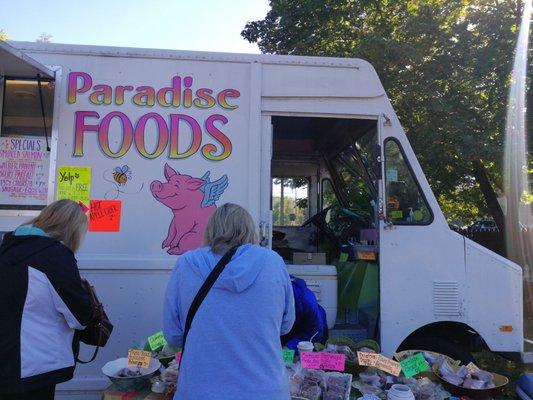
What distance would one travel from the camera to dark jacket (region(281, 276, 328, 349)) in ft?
11.0

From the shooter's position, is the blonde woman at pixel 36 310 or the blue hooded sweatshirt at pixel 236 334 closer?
the blue hooded sweatshirt at pixel 236 334

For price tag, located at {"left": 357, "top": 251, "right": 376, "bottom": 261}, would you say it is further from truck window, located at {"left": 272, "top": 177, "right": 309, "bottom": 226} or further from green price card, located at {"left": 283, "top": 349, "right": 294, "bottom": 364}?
truck window, located at {"left": 272, "top": 177, "right": 309, "bottom": 226}

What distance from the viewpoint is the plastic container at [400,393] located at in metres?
2.78

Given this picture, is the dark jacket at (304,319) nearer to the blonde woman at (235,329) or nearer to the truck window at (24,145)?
the blonde woman at (235,329)

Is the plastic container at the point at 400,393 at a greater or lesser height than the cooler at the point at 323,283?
lesser

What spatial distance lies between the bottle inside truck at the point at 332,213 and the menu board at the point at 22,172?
2.06 metres

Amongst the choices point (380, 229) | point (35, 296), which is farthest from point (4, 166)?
point (380, 229)

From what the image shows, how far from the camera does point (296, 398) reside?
279 cm

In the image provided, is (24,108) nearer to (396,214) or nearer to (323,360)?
(323,360)

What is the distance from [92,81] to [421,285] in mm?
3032

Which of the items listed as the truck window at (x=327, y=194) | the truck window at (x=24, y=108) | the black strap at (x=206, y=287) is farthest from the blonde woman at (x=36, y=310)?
the truck window at (x=327, y=194)

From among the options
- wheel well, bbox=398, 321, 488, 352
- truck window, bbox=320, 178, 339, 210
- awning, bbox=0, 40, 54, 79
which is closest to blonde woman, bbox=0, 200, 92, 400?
awning, bbox=0, 40, 54, 79

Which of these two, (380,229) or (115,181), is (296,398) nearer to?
(380,229)

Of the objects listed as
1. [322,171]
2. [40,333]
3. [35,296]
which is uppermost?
[322,171]
